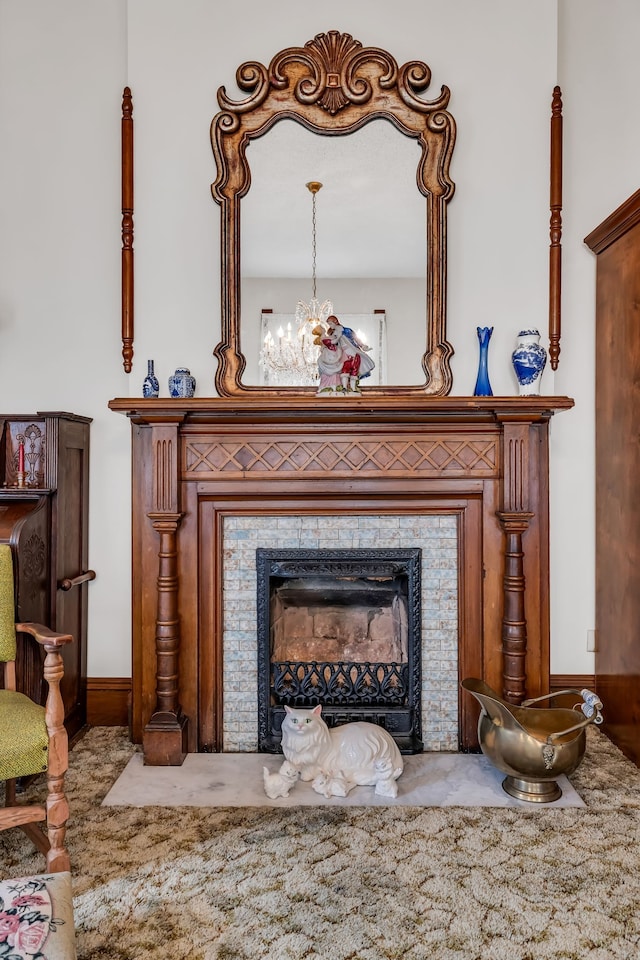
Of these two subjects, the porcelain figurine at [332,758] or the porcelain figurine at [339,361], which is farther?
the porcelain figurine at [339,361]

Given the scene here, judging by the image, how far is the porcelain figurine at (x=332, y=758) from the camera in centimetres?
232

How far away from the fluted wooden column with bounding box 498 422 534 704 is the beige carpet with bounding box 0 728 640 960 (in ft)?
1.59

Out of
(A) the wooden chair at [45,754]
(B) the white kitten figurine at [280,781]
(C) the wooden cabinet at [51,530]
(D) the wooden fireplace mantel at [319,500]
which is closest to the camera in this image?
(A) the wooden chair at [45,754]

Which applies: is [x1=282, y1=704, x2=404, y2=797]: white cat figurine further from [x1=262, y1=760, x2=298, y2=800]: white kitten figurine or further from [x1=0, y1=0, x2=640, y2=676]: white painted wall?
[x1=0, y1=0, x2=640, y2=676]: white painted wall

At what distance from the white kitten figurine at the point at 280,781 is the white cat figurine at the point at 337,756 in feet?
0.05

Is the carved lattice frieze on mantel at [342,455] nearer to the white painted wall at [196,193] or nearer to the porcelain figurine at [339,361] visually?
the porcelain figurine at [339,361]

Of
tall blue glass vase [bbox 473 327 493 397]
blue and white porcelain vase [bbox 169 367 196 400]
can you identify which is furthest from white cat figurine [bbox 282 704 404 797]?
tall blue glass vase [bbox 473 327 493 397]

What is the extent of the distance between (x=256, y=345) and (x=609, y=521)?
1.72 m

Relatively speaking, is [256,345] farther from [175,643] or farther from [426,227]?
[175,643]

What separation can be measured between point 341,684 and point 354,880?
950 mm

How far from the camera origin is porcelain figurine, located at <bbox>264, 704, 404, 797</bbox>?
2324 mm

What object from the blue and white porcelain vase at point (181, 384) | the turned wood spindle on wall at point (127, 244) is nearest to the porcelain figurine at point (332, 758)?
the blue and white porcelain vase at point (181, 384)

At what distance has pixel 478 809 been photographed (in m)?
2.23

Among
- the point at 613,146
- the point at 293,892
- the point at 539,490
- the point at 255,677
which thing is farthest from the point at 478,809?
the point at 613,146
